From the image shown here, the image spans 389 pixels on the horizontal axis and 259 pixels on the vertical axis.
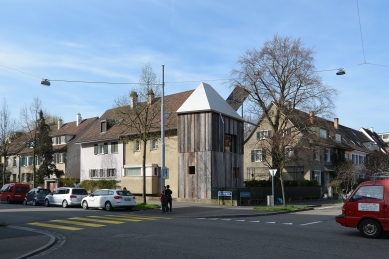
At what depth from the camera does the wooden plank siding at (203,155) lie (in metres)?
33.6

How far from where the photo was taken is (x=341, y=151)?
188 ft

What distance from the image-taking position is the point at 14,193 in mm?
38188

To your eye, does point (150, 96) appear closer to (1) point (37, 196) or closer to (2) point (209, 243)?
(1) point (37, 196)

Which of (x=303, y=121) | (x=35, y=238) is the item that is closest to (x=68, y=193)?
(x=35, y=238)

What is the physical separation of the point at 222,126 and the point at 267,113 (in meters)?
6.28

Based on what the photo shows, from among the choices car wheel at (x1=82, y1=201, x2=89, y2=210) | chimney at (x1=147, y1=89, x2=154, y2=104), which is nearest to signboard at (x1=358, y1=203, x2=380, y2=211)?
chimney at (x1=147, y1=89, x2=154, y2=104)

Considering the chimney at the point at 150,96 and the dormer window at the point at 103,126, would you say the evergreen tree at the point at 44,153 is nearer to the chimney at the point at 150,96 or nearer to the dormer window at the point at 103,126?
the dormer window at the point at 103,126

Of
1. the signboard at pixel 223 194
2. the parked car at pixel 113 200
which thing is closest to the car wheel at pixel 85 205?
the parked car at pixel 113 200

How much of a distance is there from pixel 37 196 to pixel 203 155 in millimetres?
13489

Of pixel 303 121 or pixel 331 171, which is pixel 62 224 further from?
pixel 331 171

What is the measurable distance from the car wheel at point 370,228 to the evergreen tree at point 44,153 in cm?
4322

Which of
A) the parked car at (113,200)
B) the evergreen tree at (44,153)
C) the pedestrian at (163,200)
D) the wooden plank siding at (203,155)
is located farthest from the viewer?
the evergreen tree at (44,153)

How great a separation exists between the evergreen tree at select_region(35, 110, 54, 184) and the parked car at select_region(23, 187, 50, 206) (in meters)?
15.6

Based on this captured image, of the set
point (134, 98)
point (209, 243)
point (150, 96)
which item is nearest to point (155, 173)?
point (134, 98)
